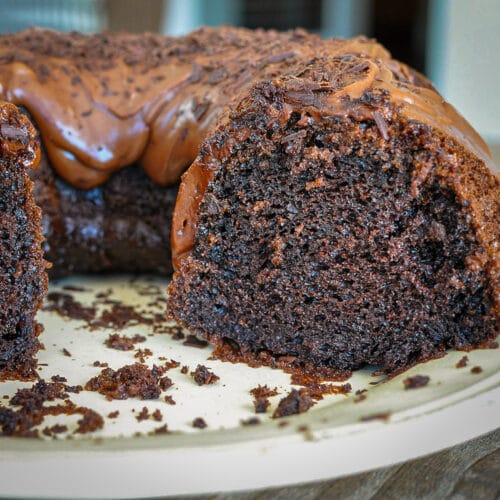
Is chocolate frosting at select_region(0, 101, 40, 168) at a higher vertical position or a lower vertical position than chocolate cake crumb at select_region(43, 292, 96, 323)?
higher

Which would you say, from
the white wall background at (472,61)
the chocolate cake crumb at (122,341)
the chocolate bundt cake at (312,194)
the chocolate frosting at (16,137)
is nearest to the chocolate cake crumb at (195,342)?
the chocolate bundt cake at (312,194)

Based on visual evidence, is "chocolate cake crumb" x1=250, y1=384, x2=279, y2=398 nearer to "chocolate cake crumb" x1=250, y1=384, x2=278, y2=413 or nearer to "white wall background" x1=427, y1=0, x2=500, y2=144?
"chocolate cake crumb" x1=250, y1=384, x2=278, y2=413

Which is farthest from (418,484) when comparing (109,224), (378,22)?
(378,22)

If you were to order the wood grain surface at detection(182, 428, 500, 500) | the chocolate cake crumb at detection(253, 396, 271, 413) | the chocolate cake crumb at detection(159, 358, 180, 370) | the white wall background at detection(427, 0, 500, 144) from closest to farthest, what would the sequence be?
the wood grain surface at detection(182, 428, 500, 500), the chocolate cake crumb at detection(253, 396, 271, 413), the chocolate cake crumb at detection(159, 358, 180, 370), the white wall background at detection(427, 0, 500, 144)

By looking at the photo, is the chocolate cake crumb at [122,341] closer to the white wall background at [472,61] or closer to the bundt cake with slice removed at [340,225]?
the bundt cake with slice removed at [340,225]

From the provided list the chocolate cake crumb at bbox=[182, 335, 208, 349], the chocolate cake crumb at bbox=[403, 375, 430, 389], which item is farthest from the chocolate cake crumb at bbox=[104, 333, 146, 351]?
the chocolate cake crumb at bbox=[403, 375, 430, 389]

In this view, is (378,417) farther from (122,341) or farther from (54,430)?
(122,341)

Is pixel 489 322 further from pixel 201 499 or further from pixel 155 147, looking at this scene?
pixel 155 147
